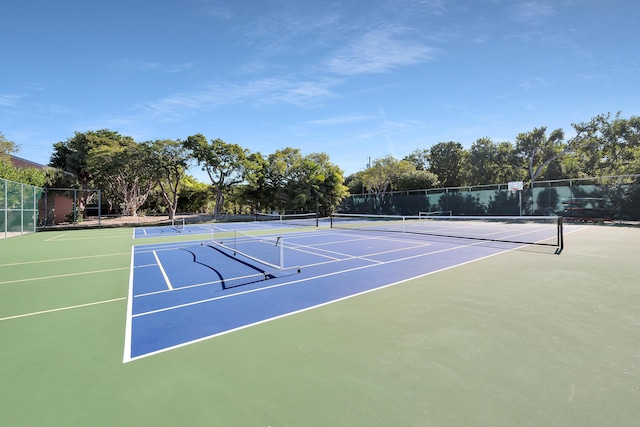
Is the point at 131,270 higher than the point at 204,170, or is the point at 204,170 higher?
the point at 204,170

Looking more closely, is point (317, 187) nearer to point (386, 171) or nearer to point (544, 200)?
point (386, 171)

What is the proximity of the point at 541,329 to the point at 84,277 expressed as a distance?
9.57 m

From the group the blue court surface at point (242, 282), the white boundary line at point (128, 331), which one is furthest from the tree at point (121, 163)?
the white boundary line at point (128, 331)

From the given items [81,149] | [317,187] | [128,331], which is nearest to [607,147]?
[317,187]

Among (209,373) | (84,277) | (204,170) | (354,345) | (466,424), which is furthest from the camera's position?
(204,170)

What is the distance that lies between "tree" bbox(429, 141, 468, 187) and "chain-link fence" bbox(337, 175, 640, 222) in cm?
1702

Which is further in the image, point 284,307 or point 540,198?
point 540,198

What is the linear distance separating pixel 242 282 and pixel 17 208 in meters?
19.7

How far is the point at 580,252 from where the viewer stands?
33.3 feet

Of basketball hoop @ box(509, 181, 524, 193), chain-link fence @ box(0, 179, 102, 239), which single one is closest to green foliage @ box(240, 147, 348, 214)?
chain-link fence @ box(0, 179, 102, 239)

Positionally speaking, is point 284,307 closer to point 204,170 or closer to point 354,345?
point 354,345

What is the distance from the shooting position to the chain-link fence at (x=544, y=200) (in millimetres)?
22866

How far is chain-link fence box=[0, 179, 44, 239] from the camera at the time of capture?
16.2 metres

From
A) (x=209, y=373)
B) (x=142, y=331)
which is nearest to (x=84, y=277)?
(x=142, y=331)
